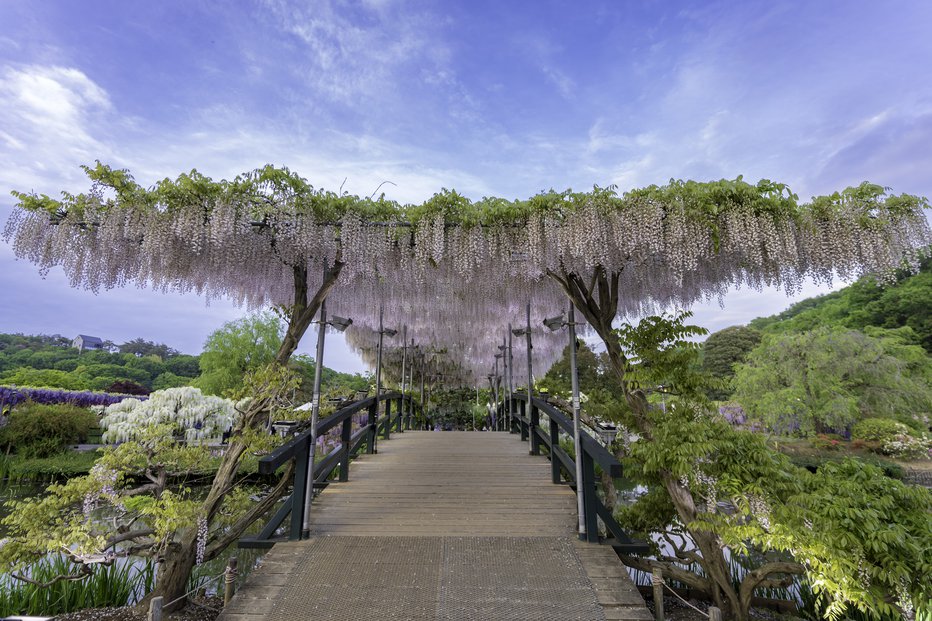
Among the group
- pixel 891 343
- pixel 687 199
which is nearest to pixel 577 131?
pixel 687 199

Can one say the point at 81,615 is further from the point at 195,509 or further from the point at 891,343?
the point at 891,343

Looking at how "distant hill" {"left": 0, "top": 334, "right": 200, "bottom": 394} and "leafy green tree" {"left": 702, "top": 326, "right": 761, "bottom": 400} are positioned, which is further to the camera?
"leafy green tree" {"left": 702, "top": 326, "right": 761, "bottom": 400}

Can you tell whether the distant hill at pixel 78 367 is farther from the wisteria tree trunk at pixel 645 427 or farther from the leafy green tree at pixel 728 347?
the leafy green tree at pixel 728 347

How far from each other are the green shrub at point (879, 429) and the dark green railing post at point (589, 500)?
50.9 ft

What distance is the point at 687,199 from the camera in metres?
3.45

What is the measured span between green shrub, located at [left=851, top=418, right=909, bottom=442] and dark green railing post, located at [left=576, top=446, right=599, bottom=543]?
15.5m

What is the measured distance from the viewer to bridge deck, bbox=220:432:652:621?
2.09 metres

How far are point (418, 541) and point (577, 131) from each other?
228 inches

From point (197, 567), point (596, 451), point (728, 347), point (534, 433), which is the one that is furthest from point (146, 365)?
point (728, 347)

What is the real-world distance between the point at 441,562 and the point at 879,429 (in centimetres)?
1689

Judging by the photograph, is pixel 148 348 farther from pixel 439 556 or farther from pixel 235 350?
pixel 439 556

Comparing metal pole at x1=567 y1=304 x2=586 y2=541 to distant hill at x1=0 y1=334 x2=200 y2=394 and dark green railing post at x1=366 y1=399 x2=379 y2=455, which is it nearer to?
dark green railing post at x1=366 y1=399 x2=379 y2=455

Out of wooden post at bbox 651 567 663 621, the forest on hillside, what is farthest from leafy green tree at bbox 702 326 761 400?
wooden post at bbox 651 567 663 621

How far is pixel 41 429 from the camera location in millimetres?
9984
